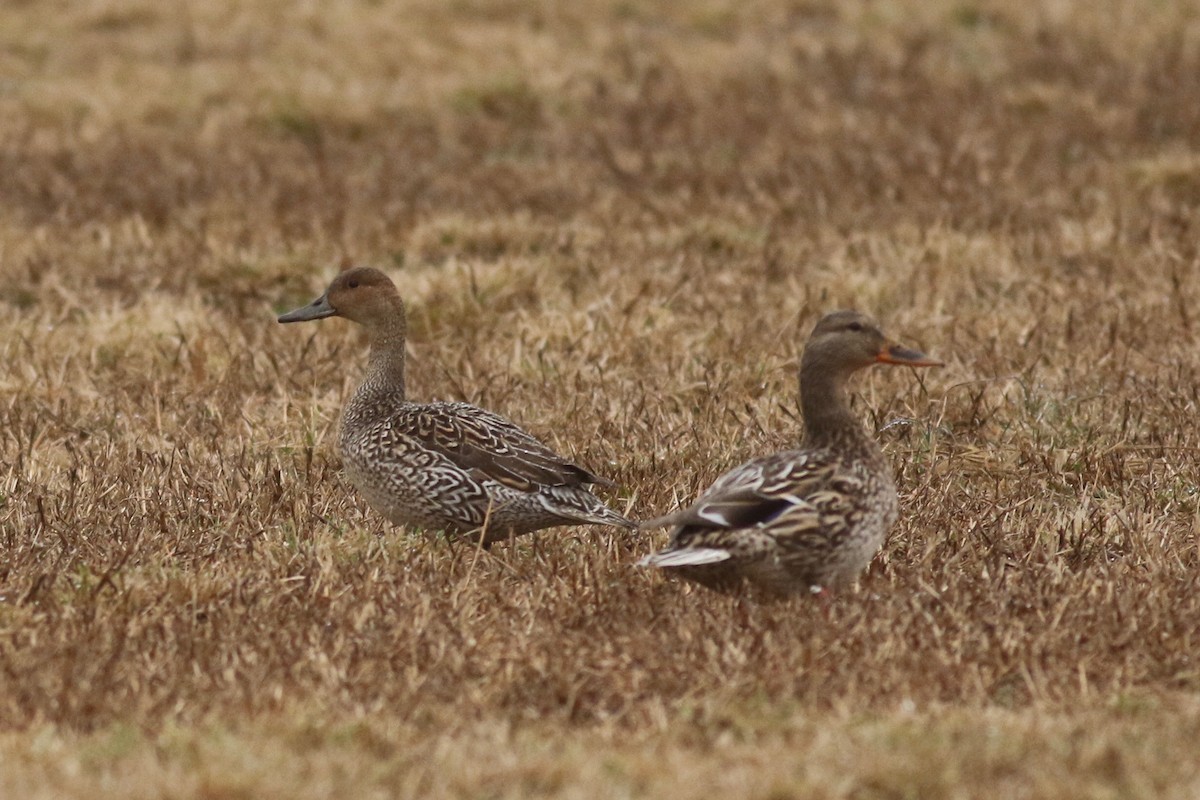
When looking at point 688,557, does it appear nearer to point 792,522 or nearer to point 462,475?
point 792,522

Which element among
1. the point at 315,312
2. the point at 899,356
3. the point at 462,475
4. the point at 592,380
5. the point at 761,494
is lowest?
the point at 592,380

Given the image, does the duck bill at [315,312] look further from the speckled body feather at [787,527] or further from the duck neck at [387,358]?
the speckled body feather at [787,527]

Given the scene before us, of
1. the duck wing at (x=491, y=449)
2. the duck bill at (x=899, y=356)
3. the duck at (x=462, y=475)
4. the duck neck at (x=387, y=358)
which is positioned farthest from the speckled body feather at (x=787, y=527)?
the duck neck at (x=387, y=358)

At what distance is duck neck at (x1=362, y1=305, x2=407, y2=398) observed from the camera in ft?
25.2

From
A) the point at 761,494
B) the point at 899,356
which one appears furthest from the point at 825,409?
the point at 761,494

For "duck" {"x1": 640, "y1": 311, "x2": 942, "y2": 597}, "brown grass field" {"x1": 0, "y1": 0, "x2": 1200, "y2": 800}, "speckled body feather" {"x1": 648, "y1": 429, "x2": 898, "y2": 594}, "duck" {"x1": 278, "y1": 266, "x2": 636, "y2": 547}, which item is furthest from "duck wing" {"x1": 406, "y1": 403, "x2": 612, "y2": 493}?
"speckled body feather" {"x1": 648, "y1": 429, "x2": 898, "y2": 594}

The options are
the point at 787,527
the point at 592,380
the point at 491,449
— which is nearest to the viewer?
the point at 787,527

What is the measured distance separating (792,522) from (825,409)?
60cm

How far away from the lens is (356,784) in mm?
4496

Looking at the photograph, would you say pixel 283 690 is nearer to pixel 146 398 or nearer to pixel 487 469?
pixel 487 469

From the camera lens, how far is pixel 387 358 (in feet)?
25.6

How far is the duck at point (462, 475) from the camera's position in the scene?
22.5 feet

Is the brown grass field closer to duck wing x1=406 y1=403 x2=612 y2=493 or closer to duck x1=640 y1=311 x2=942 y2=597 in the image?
duck x1=640 y1=311 x2=942 y2=597

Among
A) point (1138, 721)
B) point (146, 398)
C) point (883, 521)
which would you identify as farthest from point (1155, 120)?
point (1138, 721)
